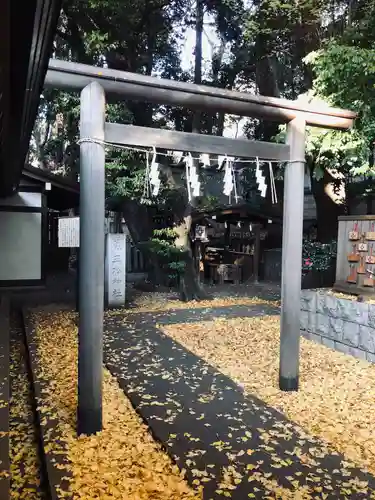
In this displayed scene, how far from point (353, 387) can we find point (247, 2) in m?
10.1

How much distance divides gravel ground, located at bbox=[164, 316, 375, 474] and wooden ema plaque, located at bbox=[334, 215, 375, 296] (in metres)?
1.27

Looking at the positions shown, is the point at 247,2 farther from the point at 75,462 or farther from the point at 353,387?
the point at 75,462

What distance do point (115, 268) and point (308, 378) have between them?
600 cm

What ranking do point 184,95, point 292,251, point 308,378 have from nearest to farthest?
point 184,95 < point 292,251 < point 308,378

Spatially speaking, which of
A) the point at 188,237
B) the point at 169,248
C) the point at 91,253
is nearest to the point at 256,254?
the point at 188,237

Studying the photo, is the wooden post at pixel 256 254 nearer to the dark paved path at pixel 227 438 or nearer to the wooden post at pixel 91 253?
the dark paved path at pixel 227 438

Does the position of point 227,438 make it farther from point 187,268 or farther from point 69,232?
point 187,268

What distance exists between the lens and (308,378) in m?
5.46

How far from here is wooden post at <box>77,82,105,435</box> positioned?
3748mm

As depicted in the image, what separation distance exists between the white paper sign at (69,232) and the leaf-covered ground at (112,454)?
3.27 meters

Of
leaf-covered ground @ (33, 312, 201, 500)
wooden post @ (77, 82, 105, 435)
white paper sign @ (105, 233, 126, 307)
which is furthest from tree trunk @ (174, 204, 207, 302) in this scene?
wooden post @ (77, 82, 105, 435)

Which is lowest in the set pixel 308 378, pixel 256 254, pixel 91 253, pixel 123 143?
pixel 308 378

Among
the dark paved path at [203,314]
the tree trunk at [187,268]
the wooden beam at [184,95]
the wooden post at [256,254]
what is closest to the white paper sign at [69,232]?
the dark paved path at [203,314]

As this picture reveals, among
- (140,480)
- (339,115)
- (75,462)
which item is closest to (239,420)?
(140,480)
